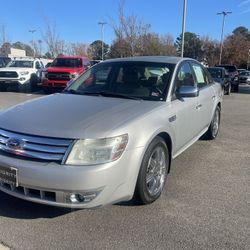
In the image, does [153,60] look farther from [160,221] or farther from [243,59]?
[243,59]

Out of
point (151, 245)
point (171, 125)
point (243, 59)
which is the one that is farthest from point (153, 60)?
point (243, 59)

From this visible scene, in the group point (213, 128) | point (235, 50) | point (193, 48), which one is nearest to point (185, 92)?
point (213, 128)

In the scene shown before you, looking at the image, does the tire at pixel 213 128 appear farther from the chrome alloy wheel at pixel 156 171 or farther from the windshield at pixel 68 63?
the windshield at pixel 68 63

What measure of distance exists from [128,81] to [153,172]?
1423 mm

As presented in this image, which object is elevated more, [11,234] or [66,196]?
[66,196]

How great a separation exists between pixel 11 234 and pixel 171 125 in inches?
84.7

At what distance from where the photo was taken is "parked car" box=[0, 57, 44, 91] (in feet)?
57.4

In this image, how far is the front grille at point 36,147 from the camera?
129 inches

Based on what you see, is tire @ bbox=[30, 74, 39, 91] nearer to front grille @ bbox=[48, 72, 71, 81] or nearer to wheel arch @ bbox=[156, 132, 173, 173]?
front grille @ bbox=[48, 72, 71, 81]

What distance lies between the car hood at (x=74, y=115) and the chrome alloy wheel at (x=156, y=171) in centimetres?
51

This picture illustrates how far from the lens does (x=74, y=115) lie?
3754 mm

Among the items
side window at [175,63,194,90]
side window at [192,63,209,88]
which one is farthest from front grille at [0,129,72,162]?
side window at [192,63,209,88]

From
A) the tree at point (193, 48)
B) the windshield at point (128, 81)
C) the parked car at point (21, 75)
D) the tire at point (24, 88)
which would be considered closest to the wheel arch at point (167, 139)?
the windshield at point (128, 81)

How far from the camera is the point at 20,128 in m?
3.48
